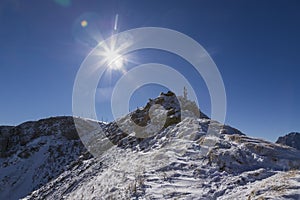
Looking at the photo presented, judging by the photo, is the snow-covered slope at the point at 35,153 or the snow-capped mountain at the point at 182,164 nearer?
the snow-capped mountain at the point at 182,164

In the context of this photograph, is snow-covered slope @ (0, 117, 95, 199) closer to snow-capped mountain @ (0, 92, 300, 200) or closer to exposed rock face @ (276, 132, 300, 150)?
snow-capped mountain @ (0, 92, 300, 200)

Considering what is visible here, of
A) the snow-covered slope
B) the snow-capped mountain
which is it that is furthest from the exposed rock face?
the snow-capped mountain

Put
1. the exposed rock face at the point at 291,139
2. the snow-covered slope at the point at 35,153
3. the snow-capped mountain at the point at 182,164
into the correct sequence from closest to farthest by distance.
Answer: the snow-capped mountain at the point at 182,164 → the snow-covered slope at the point at 35,153 → the exposed rock face at the point at 291,139

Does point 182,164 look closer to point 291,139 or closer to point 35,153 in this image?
point 35,153

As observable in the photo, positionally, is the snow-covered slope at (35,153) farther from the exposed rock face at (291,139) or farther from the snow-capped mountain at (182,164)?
the exposed rock face at (291,139)

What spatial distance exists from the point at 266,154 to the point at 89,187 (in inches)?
412

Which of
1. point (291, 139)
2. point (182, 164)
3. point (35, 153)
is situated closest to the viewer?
point (182, 164)

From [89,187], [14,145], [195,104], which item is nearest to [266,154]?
[89,187]

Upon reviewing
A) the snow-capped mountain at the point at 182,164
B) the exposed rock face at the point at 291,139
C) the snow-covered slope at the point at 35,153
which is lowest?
the snow-capped mountain at the point at 182,164

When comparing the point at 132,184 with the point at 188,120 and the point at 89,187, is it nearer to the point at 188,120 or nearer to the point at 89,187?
the point at 89,187

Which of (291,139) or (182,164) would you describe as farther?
(291,139)

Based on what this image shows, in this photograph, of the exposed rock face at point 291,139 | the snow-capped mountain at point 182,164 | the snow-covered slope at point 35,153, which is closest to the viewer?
the snow-capped mountain at point 182,164

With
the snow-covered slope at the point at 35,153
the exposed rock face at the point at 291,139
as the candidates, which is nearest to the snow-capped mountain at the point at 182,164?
the snow-covered slope at the point at 35,153

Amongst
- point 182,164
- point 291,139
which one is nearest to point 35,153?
point 182,164
